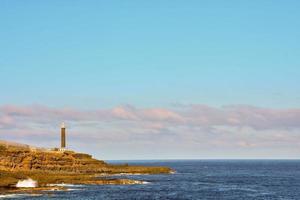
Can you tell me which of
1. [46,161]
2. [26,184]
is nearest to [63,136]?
[46,161]

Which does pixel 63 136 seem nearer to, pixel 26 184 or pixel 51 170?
pixel 51 170

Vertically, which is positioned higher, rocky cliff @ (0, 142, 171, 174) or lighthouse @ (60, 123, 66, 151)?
lighthouse @ (60, 123, 66, 151)

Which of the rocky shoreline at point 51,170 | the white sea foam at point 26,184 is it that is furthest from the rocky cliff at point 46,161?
the white sea foam at point 26,184

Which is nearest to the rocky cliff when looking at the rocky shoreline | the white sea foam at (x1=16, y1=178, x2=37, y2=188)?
the rocky shoreline

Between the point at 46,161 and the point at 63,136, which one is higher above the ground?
the point at 63,136

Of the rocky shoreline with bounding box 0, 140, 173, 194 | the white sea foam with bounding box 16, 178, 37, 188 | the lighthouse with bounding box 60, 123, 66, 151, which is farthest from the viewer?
the lighthouse with bounding box 60, 123, 66, 151

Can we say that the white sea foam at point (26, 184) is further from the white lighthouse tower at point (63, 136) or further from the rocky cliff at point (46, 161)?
the white lighthouse tower at point (63, 136)

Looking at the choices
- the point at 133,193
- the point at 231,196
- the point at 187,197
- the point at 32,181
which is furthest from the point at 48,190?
the point at 231,196

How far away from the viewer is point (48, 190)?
9238 centimetres

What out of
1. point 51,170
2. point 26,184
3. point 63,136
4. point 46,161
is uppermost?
point 63,136

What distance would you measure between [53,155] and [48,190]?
4914 cm

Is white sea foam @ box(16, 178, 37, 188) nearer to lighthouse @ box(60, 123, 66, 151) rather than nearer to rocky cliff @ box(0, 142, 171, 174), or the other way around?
rocky cliff @ box(0, 142, 171, 174)

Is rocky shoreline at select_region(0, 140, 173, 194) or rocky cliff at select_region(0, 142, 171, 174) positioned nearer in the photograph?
rocky shoreline at select_region(0, 140, 173, 194)

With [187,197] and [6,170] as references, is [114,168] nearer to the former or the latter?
[6,170]
